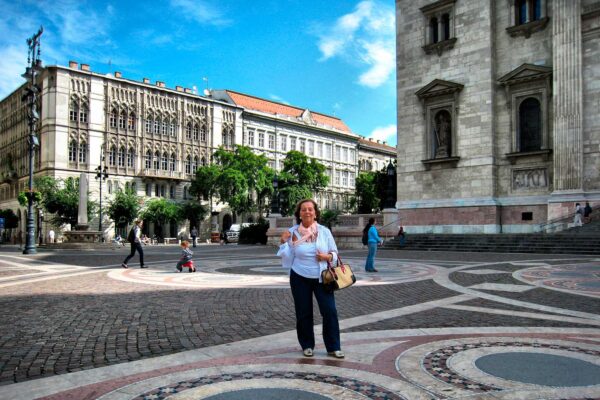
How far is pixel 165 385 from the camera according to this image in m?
4.26

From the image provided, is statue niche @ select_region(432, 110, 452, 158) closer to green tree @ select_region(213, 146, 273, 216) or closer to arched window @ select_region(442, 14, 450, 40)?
arched window @ select_region(442, 14, 450, 40)

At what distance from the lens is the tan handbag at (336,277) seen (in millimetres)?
5133

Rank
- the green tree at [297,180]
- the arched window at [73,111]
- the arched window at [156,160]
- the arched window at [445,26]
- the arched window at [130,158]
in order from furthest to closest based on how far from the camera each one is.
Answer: the arched window at [156,160], the green tree at [297,180], the arched window at [130,158], the arched window at [73,111], the arched window at [445,26]

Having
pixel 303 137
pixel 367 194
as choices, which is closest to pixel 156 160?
pixel 303 137

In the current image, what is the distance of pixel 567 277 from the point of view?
12.3 metres

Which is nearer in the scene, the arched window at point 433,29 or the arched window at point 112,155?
the arched window at point 433,29

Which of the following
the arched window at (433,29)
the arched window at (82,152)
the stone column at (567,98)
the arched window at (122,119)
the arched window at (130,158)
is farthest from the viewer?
the arched window at (130,158)

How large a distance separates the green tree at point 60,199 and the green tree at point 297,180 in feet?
70.9

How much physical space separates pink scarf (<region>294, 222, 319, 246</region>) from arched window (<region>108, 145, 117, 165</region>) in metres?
58.2

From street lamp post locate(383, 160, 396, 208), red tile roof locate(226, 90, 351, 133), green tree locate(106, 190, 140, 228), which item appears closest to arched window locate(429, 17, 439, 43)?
street lamp post locate(383, 160, 396, 208)

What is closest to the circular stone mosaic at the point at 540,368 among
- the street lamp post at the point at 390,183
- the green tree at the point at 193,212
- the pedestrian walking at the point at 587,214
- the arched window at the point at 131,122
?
the pedestrian walking at the point at 587,214

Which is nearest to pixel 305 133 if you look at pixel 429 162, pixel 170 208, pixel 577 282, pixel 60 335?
pixel 170 208

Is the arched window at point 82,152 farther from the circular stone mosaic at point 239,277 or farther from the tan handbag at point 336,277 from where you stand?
the tan handbag at point 336,277

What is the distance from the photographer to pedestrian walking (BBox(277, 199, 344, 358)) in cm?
521
